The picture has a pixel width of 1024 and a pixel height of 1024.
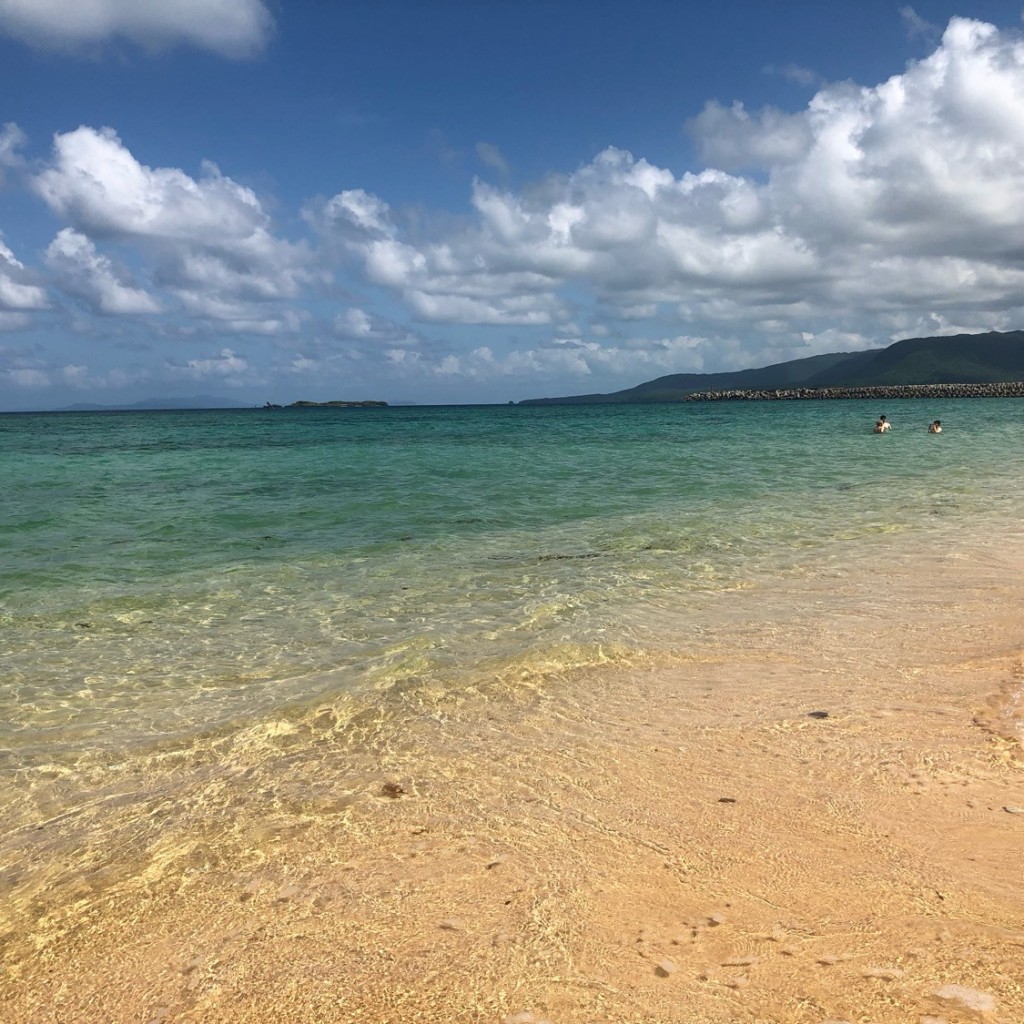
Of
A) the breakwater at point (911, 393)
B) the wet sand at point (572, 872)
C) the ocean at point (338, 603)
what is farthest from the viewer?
the breakwater at point (911, 393)

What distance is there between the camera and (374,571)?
34.4 ft

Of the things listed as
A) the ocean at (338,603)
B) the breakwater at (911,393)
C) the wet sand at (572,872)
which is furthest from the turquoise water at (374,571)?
the breakwater at (911,393)

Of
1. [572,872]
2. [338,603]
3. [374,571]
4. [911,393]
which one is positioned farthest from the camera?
[911,393]

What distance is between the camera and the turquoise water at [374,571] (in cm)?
638

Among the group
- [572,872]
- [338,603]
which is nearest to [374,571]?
[338,603]

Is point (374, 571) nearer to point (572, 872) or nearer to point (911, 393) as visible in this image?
point (572, 872)

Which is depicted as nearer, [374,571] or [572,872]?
[572,872]

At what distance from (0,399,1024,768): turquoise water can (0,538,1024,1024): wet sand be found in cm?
118

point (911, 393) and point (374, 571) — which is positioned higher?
point (911, 393)

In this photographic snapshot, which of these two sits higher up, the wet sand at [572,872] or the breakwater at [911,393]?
the breakwater at [911,393]

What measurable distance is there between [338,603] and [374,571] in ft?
5.29

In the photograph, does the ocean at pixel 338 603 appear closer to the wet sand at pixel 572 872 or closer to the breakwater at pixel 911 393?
the wet sand at pixel 572 872

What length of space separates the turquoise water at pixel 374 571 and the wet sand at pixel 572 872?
118 cm

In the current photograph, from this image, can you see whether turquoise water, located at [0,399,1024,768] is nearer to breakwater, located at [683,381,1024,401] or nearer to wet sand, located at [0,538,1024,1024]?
wet sand, located at [0,538,1024,1024]
